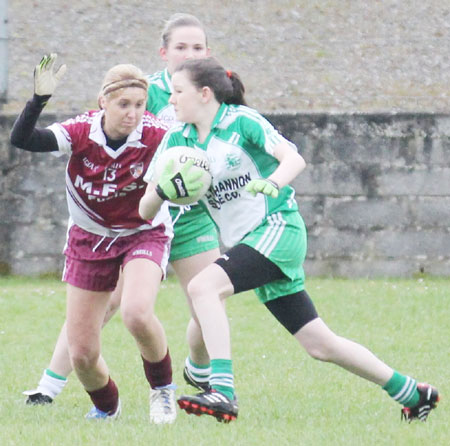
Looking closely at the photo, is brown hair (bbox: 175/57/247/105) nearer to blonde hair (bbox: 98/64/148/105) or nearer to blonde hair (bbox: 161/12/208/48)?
blonde hair (bbox: 98/64/148/105)

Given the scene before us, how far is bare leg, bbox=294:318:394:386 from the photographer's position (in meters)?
5.28

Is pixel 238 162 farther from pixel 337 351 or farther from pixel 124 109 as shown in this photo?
pixel 337 351

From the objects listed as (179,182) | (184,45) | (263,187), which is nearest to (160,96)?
(184,45)

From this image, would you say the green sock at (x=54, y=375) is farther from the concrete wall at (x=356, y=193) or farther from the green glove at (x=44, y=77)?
the concrete wall at (x=356, y=193)

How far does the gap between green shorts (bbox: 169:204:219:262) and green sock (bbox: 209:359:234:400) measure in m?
1.31

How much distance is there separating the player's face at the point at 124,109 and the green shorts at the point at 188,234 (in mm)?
906

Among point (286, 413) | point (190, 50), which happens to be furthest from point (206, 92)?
point (286, 413)

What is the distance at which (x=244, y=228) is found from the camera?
5348mm

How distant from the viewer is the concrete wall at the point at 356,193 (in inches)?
446

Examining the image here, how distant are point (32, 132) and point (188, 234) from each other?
48.0 inches

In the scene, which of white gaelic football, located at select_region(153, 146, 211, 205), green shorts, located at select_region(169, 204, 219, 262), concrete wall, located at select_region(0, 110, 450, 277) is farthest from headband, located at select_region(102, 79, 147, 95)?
concrete wall, located at select_region(0, 110, 450, 277)

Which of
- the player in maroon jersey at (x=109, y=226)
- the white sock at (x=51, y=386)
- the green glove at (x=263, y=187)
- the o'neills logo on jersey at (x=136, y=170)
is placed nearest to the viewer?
the green glove at (x=263, y=187)

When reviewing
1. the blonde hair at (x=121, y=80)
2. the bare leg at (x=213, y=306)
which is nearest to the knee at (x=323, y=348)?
the bare leg at (x=213, y=306)

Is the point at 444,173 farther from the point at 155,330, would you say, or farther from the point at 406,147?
the point at 155,330
